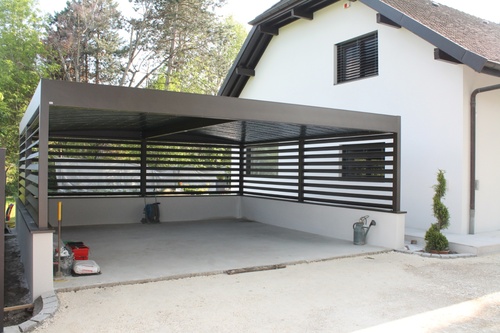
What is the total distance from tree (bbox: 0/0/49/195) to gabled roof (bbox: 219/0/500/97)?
400 inches

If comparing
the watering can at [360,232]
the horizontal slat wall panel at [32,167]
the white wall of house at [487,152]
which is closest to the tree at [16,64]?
the horizontal slat wall panel at [32,167]

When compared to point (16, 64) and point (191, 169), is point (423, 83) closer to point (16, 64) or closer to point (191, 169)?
point (191, 169)

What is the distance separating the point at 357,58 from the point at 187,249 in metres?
6.28

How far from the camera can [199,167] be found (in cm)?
1176

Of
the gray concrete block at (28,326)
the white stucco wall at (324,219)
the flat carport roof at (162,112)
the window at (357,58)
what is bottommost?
the gray concrete block at (28,326)

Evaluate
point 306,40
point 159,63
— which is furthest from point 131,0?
point 306,40

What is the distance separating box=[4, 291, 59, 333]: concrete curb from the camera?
3.68 metres

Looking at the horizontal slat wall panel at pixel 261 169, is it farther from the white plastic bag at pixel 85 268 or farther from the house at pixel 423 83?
the white plastic bag at pixel 85 268

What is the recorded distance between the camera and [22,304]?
4633mm

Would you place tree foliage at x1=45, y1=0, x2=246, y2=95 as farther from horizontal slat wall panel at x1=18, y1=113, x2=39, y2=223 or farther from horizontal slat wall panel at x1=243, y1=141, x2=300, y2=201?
horizontal slat wall panel at x1=18, y1=113, x2=39, y2=223

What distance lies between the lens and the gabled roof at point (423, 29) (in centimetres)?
757

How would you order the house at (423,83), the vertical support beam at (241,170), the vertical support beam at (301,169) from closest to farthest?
1. the house at (423,83)
2. the vertical support beam at (301,169)
3. the vertical support beam at (241,170)

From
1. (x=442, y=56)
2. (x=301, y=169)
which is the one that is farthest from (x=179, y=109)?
(x=442, y=56)

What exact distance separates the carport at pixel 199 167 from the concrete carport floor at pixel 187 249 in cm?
16
